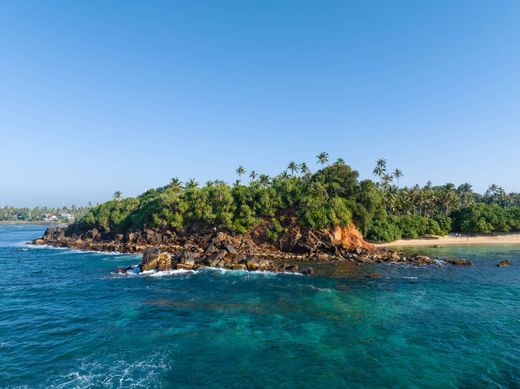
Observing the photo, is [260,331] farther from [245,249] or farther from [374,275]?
[245,249]

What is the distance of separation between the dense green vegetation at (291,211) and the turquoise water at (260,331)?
28.8m

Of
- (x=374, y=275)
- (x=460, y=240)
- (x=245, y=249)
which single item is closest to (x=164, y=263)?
(x=245, y=249)

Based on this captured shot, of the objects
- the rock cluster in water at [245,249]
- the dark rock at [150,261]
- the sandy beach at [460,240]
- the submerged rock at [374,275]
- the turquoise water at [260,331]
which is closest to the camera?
the turquoise water at [260,331]

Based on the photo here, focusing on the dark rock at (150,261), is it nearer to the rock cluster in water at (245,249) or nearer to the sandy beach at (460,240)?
the rock cluster in water at (245,249)

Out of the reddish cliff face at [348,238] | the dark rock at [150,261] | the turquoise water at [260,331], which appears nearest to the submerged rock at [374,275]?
the turquoise water at [260,331]

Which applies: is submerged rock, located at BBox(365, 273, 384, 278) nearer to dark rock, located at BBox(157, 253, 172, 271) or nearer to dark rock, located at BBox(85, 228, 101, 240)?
dark rock, located at BBox(157, 253, 172, 271)

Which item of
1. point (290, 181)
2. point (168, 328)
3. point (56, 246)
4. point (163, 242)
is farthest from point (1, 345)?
point (56, 246)

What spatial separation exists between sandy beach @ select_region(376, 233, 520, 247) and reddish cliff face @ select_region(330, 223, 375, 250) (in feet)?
49.2

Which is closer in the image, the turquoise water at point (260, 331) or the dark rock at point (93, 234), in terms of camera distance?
the turquoise water at point (260, 331)

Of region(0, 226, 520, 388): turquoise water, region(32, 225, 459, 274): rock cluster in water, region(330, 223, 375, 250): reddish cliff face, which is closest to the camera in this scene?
region(0, 226, 520, 388): turquoise water

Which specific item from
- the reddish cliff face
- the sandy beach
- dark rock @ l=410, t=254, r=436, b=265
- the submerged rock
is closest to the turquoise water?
the submerged rock

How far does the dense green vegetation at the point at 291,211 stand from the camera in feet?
267

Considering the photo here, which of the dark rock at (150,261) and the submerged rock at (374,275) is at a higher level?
the dark rock at (150,261)

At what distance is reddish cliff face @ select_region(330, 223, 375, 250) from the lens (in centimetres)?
7775
